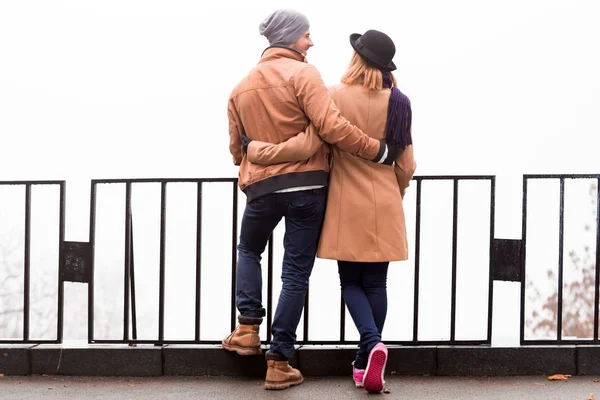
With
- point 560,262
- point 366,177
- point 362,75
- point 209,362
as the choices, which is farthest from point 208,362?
point 560,262

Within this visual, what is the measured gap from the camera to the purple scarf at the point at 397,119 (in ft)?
11.2

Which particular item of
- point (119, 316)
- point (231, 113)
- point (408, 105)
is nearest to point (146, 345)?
point (119, 316)

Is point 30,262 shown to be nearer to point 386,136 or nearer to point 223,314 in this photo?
point 223,314

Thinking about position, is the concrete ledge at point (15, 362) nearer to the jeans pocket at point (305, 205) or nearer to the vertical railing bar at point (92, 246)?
the vertical railing bar at point (92, 246)

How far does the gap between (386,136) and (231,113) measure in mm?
754

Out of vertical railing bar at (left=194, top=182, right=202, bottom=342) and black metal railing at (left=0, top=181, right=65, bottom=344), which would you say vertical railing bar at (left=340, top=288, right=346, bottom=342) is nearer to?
vertical railing bar at (left=194, top=182, right=202, bottom=342)

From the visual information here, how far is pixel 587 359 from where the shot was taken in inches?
147

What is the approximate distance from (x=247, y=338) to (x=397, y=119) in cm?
127

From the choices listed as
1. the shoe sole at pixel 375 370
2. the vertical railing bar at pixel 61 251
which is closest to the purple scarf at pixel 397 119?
the shoe sole at pixel 375 370

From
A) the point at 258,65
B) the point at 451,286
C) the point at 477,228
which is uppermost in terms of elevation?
the point at 258,65

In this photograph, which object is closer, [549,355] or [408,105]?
[408,105]

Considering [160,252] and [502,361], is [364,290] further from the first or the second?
[160,252]

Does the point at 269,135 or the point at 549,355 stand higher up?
the point at 269,135

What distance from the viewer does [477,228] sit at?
3.83 metres
